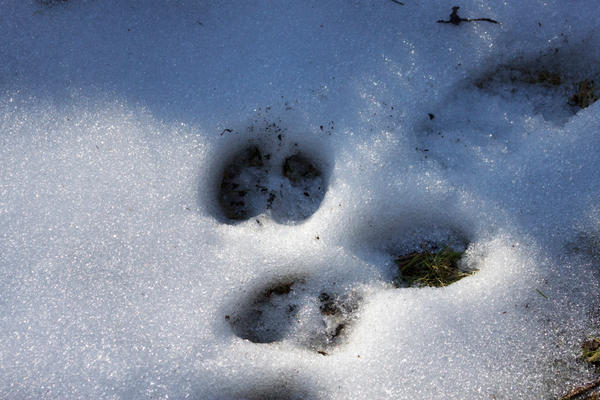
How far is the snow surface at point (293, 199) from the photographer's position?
1718 millimetres

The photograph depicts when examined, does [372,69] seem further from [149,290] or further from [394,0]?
[149,290]

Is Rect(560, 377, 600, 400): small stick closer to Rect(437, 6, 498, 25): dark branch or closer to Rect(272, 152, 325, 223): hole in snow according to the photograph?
Rect(272, 152, 325, 223): hole in snow

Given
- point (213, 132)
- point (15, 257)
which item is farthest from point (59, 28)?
point (15, 257)

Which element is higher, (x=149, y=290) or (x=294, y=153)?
(x=294, y=153)

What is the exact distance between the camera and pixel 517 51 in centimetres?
187

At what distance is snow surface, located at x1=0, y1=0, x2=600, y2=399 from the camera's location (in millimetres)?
1718

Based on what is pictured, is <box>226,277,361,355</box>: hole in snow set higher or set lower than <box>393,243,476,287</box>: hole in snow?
lower

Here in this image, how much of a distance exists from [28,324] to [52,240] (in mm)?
351

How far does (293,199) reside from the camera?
185 cm

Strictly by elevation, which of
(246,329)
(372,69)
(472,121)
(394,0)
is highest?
(394,0)

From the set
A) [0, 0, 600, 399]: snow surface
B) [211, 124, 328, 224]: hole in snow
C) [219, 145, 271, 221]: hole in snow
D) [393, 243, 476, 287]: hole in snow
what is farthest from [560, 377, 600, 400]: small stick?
[219, 145, 271, 221]: hole in snow

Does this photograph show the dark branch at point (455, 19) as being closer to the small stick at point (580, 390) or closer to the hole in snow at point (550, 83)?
the hole in snow at point (550, 83)

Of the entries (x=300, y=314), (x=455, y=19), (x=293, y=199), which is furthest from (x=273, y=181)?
(x=455, y=19)

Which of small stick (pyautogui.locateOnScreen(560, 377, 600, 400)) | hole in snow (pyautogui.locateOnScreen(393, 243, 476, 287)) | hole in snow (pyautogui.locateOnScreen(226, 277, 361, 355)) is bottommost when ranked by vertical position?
small stick (pyautogui.locateOnScreen(560, 377, 600, 400))
